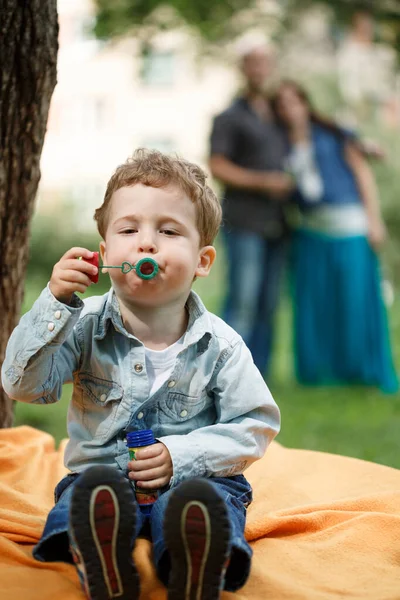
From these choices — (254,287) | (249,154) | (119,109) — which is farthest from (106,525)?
(119,109)

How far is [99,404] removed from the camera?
7.28ft

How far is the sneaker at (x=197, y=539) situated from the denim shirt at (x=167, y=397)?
0.33 metres

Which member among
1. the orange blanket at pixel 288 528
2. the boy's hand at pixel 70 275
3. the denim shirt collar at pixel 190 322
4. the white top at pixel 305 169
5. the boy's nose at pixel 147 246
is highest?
the white top at pixel 305 169

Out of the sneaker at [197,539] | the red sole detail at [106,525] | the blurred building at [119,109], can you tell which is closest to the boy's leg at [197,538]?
the sneaker at [197,539]

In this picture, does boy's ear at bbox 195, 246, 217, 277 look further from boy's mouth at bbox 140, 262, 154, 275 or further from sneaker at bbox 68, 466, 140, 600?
sneaker at bbox 68, 466, 140, 600

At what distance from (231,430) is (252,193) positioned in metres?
3.62

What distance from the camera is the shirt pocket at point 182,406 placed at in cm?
221

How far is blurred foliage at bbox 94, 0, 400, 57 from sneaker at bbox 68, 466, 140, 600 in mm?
5078

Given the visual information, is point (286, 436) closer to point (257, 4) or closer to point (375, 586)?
point (375, 586)

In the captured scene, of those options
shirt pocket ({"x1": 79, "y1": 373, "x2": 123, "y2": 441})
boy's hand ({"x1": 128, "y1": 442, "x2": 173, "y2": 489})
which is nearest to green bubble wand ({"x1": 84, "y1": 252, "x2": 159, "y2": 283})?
shirt pocket ({"x1": 79, "y1": 373, "x2": 123, "y2": 441})

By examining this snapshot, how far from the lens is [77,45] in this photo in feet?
62.7

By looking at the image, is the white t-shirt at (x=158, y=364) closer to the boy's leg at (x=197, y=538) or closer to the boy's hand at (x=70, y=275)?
the boy's hand at (x=70, y=275)

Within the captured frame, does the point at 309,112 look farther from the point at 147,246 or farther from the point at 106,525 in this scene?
the point at 106,525

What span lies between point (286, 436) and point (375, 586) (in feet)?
8.85
